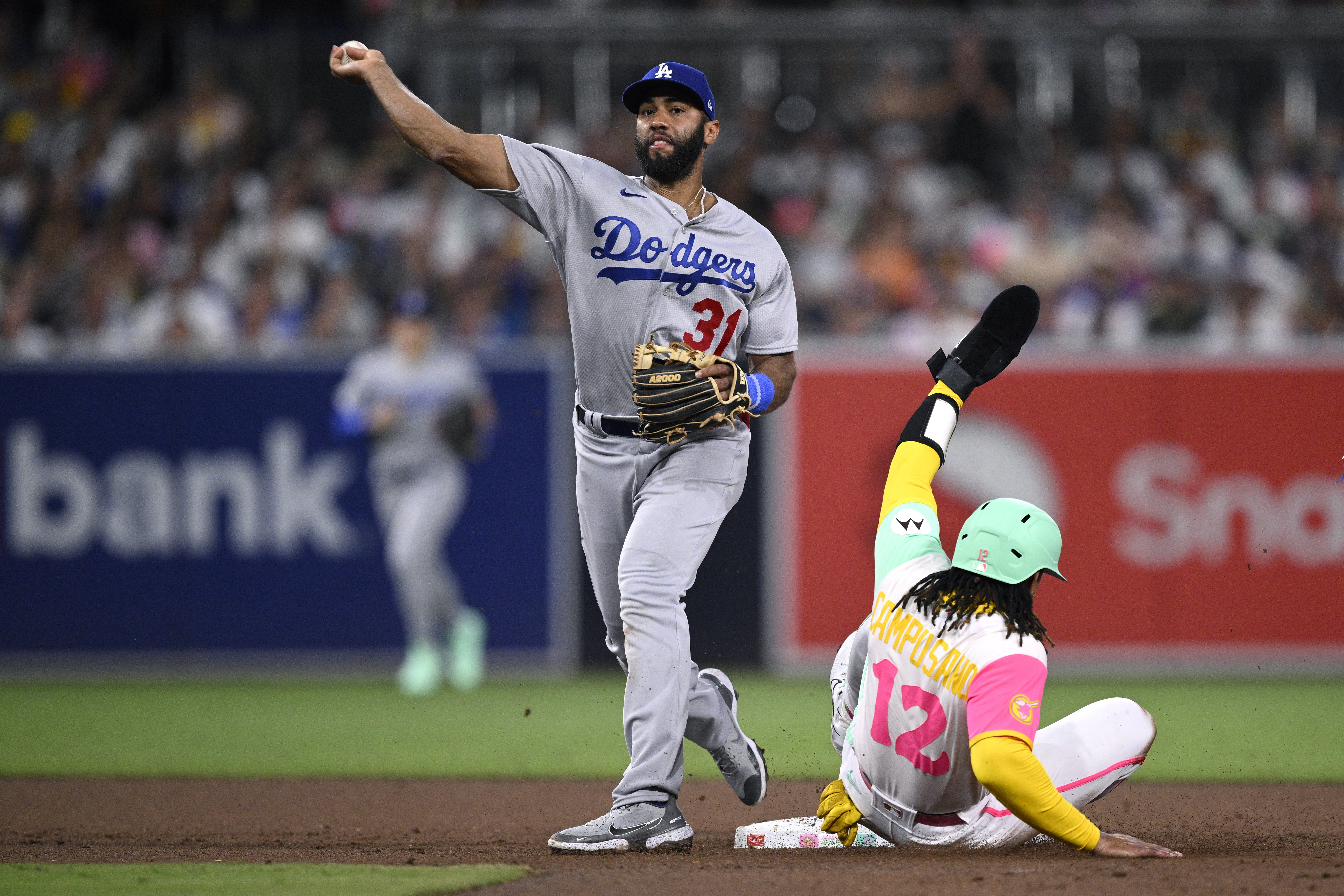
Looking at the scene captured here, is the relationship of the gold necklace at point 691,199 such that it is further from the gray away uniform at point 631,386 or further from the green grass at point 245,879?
the green grass at point 245,879

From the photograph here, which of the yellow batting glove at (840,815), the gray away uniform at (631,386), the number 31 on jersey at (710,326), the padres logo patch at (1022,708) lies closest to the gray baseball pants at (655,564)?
the gray away uniform at (631,386)

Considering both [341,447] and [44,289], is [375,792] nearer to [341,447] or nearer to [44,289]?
[341,447]

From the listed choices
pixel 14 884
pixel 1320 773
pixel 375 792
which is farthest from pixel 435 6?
pixel 14 884

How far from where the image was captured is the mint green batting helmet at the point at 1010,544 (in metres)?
4.36

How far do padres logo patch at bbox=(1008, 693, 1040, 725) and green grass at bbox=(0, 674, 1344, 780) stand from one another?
2742mm

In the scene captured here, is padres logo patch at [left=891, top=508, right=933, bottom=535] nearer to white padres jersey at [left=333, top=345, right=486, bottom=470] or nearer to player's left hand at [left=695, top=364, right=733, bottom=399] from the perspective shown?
player's left hand at [left=695, top=364, right=733, bottom=399]

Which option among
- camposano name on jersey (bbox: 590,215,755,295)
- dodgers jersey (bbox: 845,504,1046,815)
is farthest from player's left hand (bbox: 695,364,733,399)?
dodgers jersey (bbox: 845,504,1046,815)

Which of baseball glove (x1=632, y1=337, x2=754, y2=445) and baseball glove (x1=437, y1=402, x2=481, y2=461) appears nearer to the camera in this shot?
baseball glove (x1=632, y1=337, x2=754, y2=445)

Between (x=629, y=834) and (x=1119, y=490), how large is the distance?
Answer: 21.7 ft

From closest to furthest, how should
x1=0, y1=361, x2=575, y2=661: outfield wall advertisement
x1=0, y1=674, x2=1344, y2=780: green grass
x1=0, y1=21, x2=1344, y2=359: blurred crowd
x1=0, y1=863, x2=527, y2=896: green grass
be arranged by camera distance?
1. x1=0, y1=863, x2=527, y2=896: green grass
2. x1=0, y1=674, x2=1344, y2=780: green grass
3. x1=0, y1=361, x2=575, y2=661: outfield wall advertisement
4. x1=0, y1=21, x2=1344, y2=359: blurred crowd

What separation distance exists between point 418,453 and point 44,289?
4.09 m

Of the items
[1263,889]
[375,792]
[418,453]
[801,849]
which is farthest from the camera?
[418,453]

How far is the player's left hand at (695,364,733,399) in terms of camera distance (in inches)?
189

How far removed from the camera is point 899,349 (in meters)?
10.8
